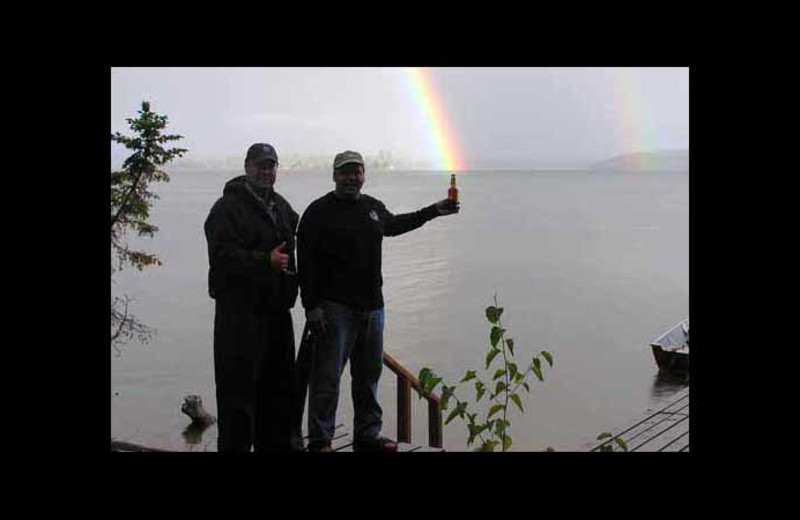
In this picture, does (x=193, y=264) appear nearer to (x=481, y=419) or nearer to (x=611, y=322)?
(x=611, y=322)

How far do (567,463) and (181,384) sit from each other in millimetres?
20173

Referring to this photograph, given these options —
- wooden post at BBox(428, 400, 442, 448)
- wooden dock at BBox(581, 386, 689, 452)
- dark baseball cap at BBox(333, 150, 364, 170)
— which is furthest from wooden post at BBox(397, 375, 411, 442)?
dark baseball cap at BBox(333, 150, 364, 170)

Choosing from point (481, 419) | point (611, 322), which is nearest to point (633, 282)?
point (611, 322)

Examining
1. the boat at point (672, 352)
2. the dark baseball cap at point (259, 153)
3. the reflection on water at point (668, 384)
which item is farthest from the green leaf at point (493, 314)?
the reflection on water at point (668, 384)

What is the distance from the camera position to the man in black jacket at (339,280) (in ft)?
12.9

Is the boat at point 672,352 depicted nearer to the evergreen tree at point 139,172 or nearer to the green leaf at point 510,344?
the evergreen tree at point 139,172

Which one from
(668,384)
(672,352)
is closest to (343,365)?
(672,352)

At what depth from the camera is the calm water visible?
18.7 meters

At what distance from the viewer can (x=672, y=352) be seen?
69.2 ft

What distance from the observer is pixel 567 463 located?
243cm

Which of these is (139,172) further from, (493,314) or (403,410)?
Answer: (493,314)

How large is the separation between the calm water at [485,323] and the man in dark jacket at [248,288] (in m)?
11.7

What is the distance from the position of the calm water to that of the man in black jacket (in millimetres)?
11443

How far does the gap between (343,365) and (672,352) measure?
1859 centimetres
